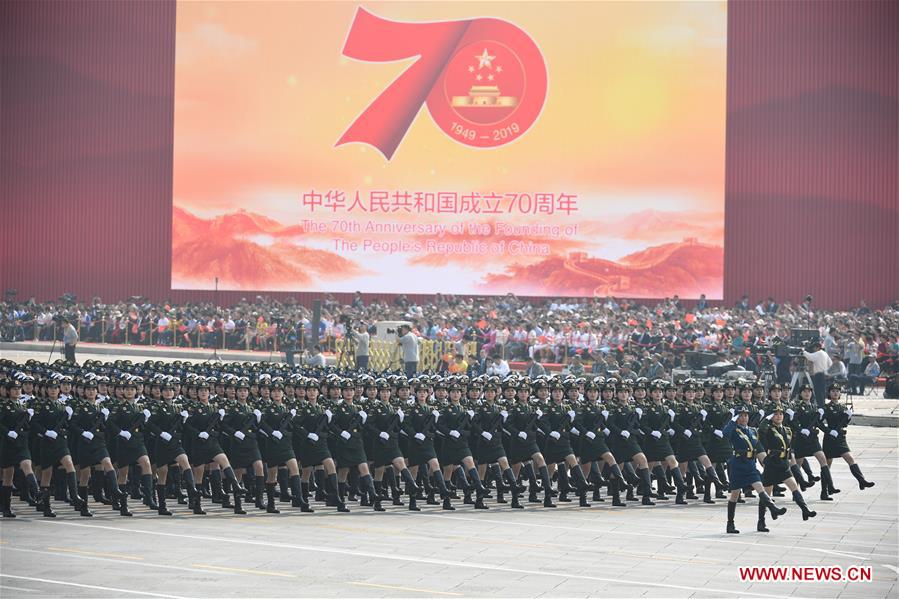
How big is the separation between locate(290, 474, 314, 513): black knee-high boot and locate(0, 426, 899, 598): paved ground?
27cm

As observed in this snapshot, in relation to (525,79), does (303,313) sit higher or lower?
lower

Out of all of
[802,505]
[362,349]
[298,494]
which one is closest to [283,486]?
[298,494]

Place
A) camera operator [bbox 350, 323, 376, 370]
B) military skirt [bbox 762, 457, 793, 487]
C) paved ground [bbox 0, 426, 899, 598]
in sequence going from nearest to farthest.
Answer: paved ground [bbox 0, 426, 899, 598] → military skirt [bbox 762, 457, 793, 487] → camera operator [bbox 350, 323, 376, 370]

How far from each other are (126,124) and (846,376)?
2751 centimetres

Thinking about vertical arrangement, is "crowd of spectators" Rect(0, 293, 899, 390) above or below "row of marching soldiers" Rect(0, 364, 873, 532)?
above

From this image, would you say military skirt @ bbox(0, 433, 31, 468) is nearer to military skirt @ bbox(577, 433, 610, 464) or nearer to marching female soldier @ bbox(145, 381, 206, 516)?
marching female soldier @ bbox(145, 381, 206, 516)

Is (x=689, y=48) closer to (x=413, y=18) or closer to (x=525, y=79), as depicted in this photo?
(x=525, y=79)

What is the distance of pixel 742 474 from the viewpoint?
16062 mm

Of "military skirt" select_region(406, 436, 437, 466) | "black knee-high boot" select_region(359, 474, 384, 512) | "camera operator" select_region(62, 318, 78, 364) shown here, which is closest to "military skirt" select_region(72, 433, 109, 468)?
"black knee-high boot" select_region(359, 474, 384, 512)

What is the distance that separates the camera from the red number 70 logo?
1651 inches

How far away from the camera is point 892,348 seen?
32.0 meters

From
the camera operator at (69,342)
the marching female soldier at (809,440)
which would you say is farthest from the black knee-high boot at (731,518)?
the camera operator at (69,342)

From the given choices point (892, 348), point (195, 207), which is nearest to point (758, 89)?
point (892, 348)

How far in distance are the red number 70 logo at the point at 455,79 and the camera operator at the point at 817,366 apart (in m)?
16.3
